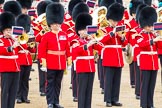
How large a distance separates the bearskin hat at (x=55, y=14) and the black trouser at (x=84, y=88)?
1101 millimetres

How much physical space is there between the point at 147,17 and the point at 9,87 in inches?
92.3

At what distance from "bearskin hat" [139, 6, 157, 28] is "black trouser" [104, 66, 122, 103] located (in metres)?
0.89

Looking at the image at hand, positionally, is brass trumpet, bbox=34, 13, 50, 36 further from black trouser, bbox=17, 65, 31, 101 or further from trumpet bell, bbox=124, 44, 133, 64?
trumpet bell, bbox=124, 44, 133, 64

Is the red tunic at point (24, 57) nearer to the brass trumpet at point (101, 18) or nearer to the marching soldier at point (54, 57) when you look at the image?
the marching soldier at point (54, 57)

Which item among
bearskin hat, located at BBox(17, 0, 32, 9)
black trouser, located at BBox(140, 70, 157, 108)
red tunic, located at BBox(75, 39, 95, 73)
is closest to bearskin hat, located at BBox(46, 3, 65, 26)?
red tunic, located at BBox(75, 39, 95, 73)

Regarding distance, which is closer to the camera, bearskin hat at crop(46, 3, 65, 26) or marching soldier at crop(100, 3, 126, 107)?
bearskin hat at crop(46, 3, 65, 26)

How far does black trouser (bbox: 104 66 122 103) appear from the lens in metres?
11.2

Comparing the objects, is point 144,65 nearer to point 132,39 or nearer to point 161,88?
point 132,39

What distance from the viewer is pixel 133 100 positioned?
1180 cm

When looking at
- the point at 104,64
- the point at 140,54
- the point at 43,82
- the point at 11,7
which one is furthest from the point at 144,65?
the point at 11,7

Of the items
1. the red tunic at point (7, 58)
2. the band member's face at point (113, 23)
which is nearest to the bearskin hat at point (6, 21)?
the red tunic at point (7, 58)

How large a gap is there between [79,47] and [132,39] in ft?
6.04

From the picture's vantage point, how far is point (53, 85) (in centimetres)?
1069

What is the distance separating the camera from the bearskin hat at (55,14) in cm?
1087
